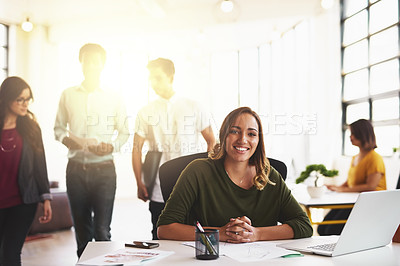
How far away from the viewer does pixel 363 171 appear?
369cm

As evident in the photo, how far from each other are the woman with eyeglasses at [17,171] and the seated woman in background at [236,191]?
3.18 feet

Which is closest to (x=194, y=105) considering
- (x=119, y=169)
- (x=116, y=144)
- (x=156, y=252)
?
(x=116, y=144)

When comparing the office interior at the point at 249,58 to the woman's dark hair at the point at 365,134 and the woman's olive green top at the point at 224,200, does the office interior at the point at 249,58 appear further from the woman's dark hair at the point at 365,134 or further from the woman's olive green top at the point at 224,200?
the woman's olive green top at the point at 224,200

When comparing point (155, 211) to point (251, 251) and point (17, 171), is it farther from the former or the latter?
point (251, 251)

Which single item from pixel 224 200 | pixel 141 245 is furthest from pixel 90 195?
pixel 141 245

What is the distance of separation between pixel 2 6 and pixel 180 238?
25.1ft

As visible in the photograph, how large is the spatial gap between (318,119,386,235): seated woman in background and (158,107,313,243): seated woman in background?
1794 mm

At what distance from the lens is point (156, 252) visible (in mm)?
1480

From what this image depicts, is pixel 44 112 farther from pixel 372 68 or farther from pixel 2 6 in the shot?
pixel 372 68

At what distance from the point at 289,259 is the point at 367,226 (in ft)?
0.95

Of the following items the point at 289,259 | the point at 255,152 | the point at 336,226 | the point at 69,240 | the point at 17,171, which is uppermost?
the point at 255,152

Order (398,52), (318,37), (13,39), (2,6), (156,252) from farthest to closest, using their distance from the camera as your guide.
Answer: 1. (13,39)
2. (2,6)
3. (318,37)
4. (398,52)
5. (156,252)

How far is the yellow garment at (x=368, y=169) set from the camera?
11.8ft

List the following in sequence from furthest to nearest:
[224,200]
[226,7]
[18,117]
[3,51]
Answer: [3,51] < [226,7] < [18,117] < [224,200]
